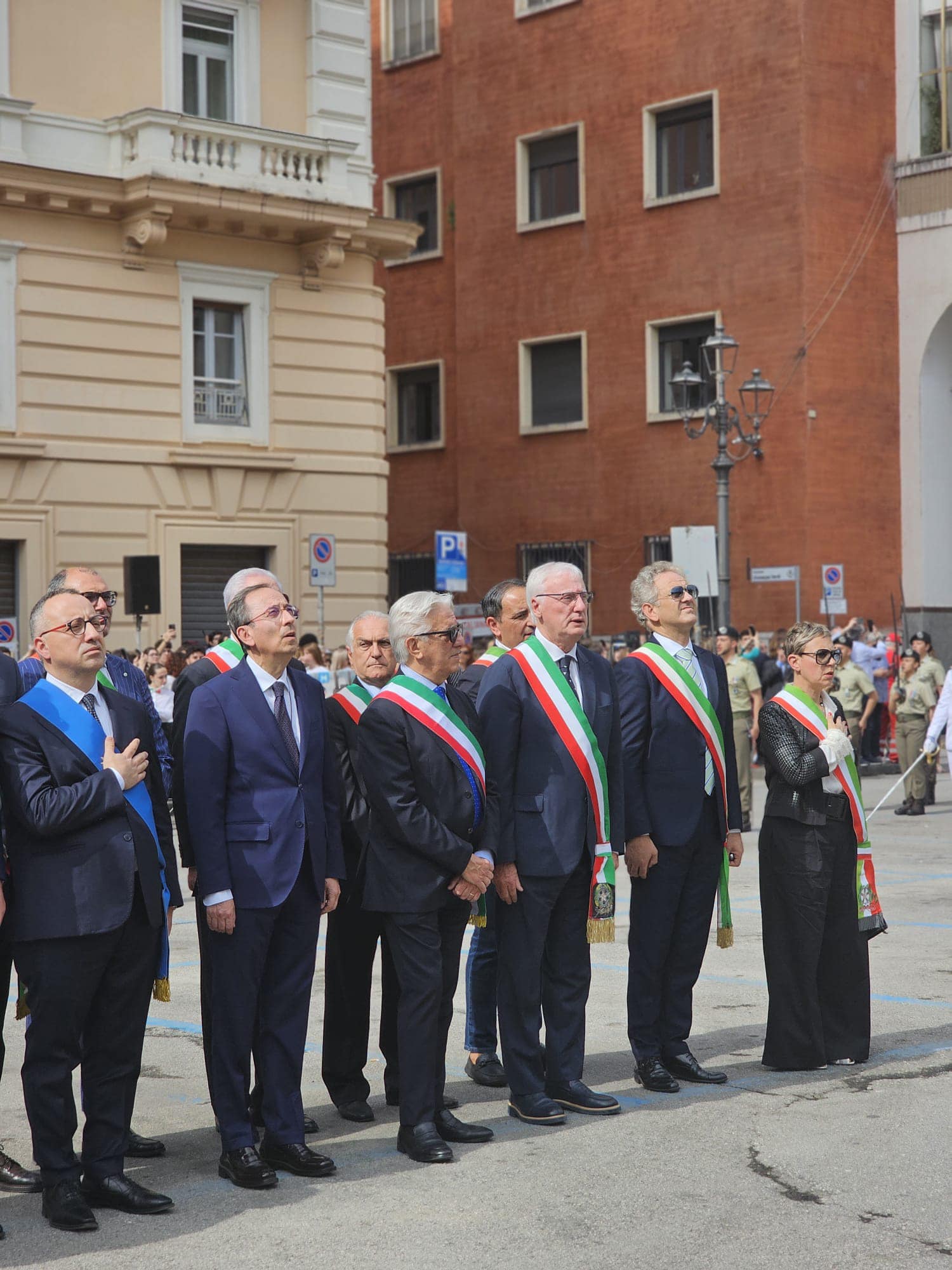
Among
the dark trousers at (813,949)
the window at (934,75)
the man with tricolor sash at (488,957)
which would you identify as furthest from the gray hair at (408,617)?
the window at (934,75)

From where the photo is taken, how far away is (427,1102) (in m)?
6.45

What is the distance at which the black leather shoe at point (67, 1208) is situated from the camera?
18.5 ft

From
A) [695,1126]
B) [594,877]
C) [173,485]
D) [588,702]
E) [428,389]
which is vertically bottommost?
[695,1126]

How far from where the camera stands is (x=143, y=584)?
19125 millimetres

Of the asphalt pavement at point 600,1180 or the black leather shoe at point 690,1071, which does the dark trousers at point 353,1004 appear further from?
the black leather shoe at point 690,1071

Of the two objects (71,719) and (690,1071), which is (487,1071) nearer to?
(690,1071)

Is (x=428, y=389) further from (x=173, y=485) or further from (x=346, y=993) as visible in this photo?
(x=346, y=993)

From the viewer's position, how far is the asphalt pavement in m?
5.38

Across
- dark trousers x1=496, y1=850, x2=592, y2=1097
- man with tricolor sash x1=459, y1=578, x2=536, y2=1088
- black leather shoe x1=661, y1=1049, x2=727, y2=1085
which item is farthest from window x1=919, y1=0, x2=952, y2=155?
dark trousers x1=496, y1=850, x2=592, y2=1097

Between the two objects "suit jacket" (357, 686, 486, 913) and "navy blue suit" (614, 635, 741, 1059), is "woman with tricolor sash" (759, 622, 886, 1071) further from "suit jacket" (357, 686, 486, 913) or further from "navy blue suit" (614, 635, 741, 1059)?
"suit jacket" (357, 686, 486, 913)

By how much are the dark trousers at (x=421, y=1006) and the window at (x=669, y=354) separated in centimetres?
2558

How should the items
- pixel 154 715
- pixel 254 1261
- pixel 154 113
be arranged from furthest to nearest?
1. pixel 154 113
2. pixel 154 715
3. pixel 254 1261

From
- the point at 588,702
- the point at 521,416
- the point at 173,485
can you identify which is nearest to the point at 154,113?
the point at 173,485

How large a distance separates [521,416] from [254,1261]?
2908 cm
